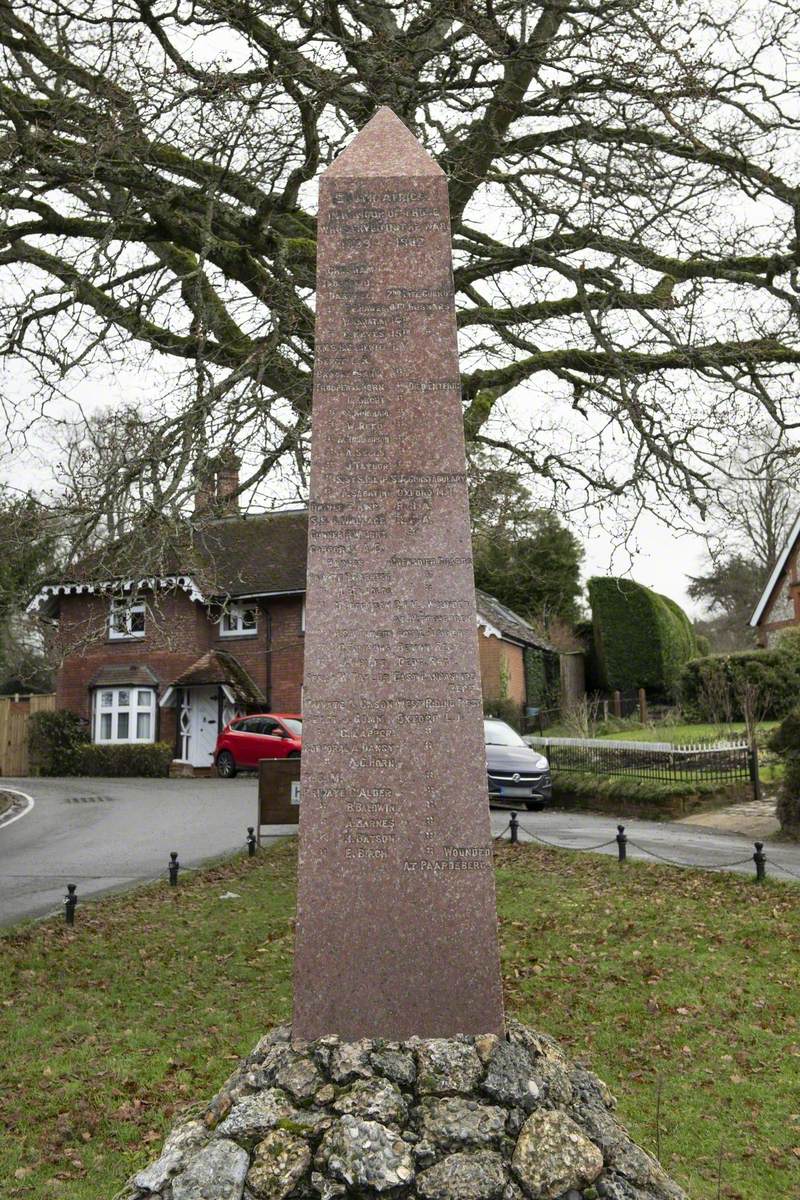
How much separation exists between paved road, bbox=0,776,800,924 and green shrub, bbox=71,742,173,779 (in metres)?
6.37

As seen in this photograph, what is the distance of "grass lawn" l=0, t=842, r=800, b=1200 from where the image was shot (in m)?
5.21

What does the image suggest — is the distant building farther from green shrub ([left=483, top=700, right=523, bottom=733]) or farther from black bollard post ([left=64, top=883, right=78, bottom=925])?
black bollard post ([left=64, top=883, right=78, bottom=925])

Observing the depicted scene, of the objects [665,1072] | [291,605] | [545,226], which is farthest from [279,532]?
[665,1072]

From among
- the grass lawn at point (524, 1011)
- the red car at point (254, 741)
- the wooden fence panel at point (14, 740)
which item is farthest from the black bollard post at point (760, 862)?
the wooden fence panel at point (14, 740)

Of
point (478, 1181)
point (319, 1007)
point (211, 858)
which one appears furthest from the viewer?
point (211, 858)

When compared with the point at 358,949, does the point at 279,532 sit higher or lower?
higher

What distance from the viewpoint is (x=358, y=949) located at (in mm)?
3988

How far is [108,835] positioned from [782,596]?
2565cm

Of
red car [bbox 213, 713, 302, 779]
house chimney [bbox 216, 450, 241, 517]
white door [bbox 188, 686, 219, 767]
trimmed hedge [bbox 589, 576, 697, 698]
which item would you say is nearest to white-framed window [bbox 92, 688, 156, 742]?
white door [bbox 188, 686, 219, 767]

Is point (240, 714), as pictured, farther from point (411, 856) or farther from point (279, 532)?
point (411, 856)

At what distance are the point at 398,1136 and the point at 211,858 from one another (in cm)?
1078

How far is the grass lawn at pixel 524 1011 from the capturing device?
205 inches

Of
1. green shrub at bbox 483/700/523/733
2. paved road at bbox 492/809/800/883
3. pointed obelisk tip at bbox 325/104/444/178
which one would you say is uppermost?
pointed obelisk tip at bbox 325/104/444/178

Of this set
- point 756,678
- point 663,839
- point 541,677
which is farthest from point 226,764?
point 663,839
